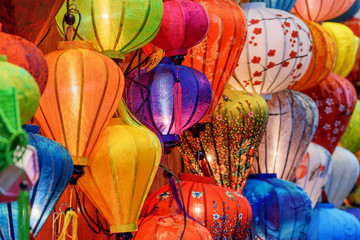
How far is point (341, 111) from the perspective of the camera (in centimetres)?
245

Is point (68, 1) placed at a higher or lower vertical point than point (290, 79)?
higher

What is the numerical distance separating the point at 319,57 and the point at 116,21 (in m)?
1.14

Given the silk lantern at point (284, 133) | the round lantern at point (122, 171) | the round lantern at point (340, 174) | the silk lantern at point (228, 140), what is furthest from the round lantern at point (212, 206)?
the round lantern at point (340, 174)

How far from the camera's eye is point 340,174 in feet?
8.71

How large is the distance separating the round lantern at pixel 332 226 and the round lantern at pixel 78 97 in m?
1.35

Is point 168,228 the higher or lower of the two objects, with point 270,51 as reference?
lower

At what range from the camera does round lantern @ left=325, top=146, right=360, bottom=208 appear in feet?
8.70

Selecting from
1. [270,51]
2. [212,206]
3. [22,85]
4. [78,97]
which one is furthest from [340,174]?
[22,85]

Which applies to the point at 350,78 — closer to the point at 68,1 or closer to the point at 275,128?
the point at 275,128

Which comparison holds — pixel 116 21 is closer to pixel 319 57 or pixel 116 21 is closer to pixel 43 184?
pixel 43 184

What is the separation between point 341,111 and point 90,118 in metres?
1.47

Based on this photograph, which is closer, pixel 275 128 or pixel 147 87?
pixel 147 87

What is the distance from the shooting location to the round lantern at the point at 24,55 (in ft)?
A: 3.20

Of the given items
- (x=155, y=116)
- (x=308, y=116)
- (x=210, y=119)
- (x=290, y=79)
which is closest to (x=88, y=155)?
(x=155, y=116)
